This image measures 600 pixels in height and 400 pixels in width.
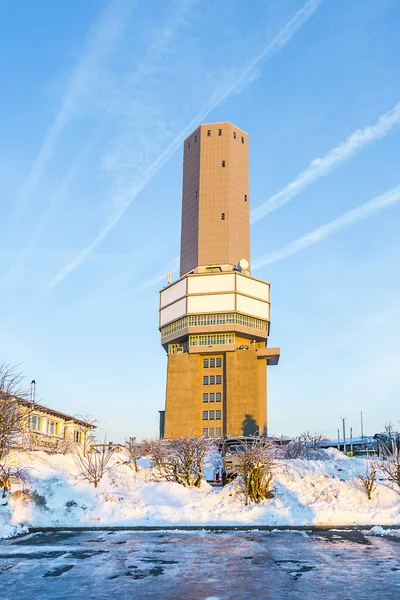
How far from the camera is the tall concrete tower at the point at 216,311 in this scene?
97.4 meters

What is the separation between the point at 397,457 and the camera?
2895 centimetres

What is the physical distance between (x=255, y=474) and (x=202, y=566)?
1177 cm

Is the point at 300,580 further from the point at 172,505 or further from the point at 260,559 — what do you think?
the point at 172,505

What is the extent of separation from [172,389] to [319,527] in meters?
78.6

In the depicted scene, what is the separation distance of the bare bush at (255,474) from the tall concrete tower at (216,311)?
67.3 m

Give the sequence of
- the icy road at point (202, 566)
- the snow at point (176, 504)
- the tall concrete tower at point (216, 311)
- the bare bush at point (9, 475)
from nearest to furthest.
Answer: the icy road at point (202, 566), the snow at point (176, 504), the bare bush at point (9, 475), the tall concrete tower at point (216, 311)

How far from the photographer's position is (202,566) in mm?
13945

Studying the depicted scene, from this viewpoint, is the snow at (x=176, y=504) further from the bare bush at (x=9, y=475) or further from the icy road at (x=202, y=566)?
the icy road at (x=202, y=566)

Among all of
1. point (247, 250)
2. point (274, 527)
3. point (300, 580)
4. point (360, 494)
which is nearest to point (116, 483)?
point (274, 527)

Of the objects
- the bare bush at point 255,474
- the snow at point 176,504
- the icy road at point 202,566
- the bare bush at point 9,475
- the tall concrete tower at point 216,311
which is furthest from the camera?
the tall concrete tower at point 216,311

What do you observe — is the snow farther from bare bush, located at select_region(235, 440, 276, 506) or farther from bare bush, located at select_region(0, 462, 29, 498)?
bare bush, located at select_region(235, 440, 276, 506)

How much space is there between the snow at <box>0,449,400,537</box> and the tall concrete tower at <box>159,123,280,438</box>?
66.4 meters

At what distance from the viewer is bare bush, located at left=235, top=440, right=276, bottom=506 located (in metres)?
25.2

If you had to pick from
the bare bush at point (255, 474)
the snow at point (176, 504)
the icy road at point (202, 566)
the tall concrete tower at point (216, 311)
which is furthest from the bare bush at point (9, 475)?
the tall concrete tower at point (216, 311)
